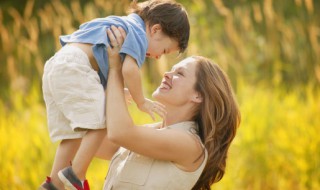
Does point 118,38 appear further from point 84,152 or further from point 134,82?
point 84,152

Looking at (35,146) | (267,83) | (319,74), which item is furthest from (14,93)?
(319,74)

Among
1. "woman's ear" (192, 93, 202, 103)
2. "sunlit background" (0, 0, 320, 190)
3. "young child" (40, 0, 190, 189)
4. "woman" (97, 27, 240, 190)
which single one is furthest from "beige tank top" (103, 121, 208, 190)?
"sunlit background" (0, 0, 320, 190)

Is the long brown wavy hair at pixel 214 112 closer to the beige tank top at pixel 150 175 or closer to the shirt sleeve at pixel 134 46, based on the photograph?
the beige tank top at pixel 150 175

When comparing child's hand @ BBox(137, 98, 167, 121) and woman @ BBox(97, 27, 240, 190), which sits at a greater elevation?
child's hand @ BBox(137, 98, 167, 121)

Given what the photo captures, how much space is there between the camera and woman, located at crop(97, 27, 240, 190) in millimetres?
3869

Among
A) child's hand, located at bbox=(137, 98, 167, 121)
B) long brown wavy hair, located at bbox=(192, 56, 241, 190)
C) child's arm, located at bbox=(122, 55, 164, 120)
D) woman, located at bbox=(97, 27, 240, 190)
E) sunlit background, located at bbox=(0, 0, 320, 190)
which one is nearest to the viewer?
child's arm, located at bbox=(122, 55, 164, 120)

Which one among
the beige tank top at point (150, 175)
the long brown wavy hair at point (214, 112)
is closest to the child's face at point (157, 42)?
the long brown wavy hair at point (214, 112)

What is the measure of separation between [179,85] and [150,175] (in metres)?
0.44

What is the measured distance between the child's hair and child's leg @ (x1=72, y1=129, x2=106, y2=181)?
22.3 inches

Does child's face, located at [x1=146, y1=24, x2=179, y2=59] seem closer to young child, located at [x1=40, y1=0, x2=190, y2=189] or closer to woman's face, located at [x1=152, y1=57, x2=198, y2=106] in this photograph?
young child, located at [x1=40, y1=0, x2=190, y2=189]

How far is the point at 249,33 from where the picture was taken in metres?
Answer: 7.82

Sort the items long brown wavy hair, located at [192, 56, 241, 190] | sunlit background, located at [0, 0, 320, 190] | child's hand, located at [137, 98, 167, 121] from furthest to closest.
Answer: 1. sunlit background, located at [0, 0, 320, 190]
2. long brown wavy hair, located at [192, 56, 241, 190]
3. child's hand, located at [137, 98, 167, 121]

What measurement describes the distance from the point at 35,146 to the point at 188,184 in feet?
6.50

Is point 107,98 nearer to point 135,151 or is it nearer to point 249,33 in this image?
point 135,151
